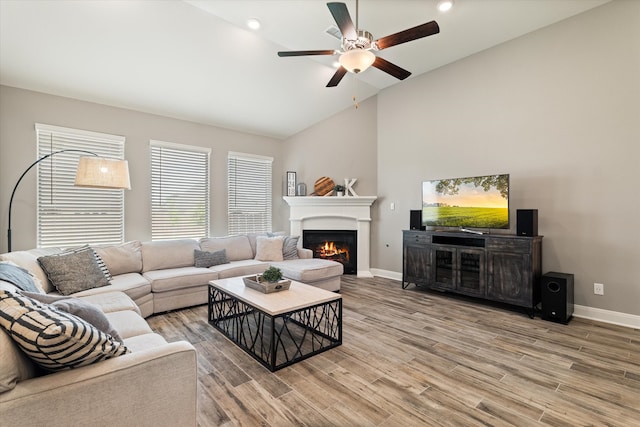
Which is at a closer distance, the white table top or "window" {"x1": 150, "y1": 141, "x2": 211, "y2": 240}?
the white table top

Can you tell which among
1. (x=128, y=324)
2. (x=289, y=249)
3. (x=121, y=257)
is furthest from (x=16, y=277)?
(x=289, y=249)

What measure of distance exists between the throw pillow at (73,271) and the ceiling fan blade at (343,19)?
3439 millimetres

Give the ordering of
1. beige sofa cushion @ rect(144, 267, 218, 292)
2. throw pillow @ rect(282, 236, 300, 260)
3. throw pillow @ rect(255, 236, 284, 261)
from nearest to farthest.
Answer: beige sofa cushion @ rect(144, 267, 218, 292) → throw pillow @ rect(255, 236, 284, 261) → throw pillow @ rect(282, 236, 300, 260)

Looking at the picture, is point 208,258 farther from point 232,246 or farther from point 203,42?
point 203,42

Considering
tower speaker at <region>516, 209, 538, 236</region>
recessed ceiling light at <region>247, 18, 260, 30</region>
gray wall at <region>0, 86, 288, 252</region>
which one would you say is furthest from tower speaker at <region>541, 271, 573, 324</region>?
gray wall at <region>0, 86, 288, 252</region>

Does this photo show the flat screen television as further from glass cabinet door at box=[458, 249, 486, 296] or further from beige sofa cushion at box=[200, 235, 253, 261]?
beige sofa cushion at box=[200, 235, 253, 261]

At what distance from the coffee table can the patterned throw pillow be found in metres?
1.24

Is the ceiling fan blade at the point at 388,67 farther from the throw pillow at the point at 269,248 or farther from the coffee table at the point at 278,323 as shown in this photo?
the throw pillow at the point at 269,248

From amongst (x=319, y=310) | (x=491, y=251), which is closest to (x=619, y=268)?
(x=491, y=251)

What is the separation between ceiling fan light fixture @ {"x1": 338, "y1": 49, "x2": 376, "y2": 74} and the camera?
2.51 meters

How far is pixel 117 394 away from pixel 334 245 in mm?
4791

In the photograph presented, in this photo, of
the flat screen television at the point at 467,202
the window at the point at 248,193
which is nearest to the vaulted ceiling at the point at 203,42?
the window at the point at 248,193

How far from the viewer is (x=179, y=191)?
5.10 m

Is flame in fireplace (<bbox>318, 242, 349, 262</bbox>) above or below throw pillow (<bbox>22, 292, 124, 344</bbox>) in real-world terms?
below
